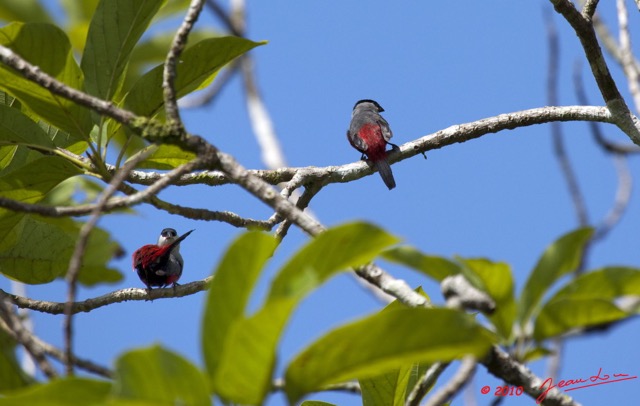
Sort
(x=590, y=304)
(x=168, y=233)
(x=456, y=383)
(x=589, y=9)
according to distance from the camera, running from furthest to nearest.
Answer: (x=168, y=233)
(x=589, y=9)
(x=590, y=304)
(x=456, y=383)

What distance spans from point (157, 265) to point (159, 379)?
5.90 metres

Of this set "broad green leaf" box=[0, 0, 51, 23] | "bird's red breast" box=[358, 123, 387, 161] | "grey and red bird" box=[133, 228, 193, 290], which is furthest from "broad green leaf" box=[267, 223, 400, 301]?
"broad green leaf" box=[0, 0, 51, 23]

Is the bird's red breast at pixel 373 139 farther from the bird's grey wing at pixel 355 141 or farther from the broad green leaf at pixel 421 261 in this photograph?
the broad green leaf at pixel 421 261

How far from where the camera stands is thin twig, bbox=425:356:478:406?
161 centimetres

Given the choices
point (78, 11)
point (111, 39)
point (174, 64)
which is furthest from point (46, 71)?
point (78, 11)

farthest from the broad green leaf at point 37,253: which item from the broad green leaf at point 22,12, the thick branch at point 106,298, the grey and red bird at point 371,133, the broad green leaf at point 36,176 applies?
the broad green leaf at point 22,12

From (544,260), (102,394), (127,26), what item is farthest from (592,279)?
(127,26)

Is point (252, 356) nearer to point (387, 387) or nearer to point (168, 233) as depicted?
point (387, 387)

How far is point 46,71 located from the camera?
2734 millimetres

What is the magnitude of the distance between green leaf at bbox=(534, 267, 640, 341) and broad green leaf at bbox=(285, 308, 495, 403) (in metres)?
0.32

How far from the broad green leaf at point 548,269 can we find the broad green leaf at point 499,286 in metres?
0.03

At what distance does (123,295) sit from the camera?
356 cm

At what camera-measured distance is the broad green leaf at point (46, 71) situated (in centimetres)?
263

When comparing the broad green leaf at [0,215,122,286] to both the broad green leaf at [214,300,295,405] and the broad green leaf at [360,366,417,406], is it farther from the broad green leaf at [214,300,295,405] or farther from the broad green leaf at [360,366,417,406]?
the broad green leaf at [214,300,295,405]
